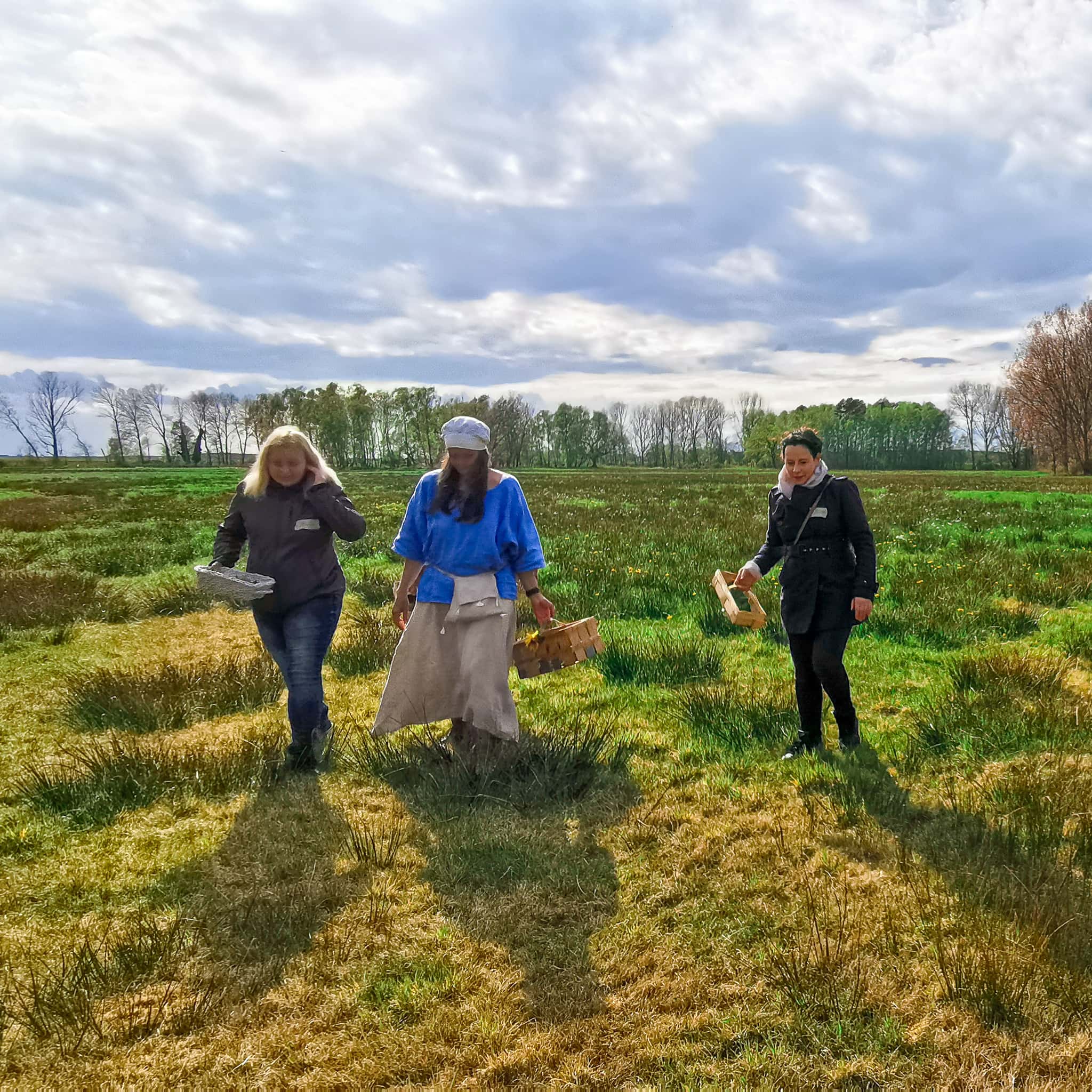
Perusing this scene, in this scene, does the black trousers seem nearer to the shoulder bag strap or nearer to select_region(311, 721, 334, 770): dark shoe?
the shoulder bag strap

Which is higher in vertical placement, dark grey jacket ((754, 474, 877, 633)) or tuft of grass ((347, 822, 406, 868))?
dark grey jacket ((754, 474, 877, 633))

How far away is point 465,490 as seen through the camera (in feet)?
12.9

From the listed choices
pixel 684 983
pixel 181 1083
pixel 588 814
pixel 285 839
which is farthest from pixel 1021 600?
pixel 181 1083

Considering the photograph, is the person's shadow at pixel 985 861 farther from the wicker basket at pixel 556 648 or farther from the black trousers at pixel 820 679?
the wicker basket at pixel 556 648

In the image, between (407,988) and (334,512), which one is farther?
(334,512)

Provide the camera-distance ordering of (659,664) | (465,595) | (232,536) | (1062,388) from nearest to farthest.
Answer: (465,595) < (232,536) < (659,664) < (1062,388)

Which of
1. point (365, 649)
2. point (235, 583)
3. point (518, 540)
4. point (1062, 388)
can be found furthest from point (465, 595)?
point (1062, 388)

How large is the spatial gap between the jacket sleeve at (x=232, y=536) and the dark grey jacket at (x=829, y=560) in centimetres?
316

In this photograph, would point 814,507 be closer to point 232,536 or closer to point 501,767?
point 501,767

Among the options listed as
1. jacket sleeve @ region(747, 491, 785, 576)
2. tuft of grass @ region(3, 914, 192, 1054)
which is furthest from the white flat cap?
tuft of grass @ region(3, 914, 192, 1054)

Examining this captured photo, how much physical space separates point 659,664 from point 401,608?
2.38 m

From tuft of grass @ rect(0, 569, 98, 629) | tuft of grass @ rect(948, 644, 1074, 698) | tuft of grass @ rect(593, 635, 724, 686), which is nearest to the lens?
tuft of grass @ rect(948, 644, 1074, 698)

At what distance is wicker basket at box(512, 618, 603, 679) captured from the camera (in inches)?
156

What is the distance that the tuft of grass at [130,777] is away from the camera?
3.83 metres
